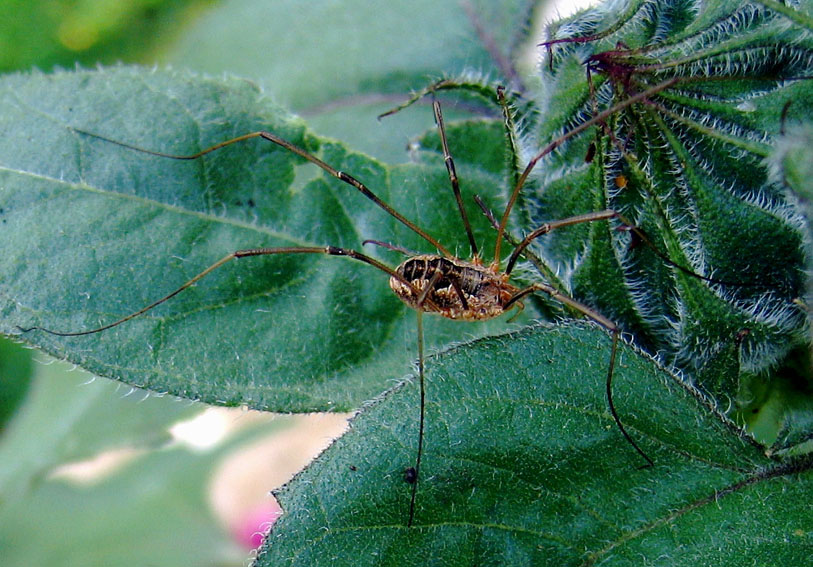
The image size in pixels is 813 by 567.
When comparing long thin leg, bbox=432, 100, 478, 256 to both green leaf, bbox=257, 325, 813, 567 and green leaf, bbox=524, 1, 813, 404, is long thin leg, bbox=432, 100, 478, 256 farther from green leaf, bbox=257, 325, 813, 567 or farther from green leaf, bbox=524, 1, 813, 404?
green leaf, bbox=257, 325, 813, 567

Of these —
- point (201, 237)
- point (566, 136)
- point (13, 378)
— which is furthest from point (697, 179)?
point (13, 378)

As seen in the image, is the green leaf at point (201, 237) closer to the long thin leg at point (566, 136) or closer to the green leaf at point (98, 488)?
the long thin leg at point (566, 136)

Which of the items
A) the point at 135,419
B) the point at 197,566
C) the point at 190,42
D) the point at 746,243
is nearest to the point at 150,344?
the point at 746,243

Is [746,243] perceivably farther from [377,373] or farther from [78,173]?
[78,173]

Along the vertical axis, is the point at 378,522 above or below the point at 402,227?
below

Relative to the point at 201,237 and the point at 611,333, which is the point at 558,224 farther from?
the point at 201,237

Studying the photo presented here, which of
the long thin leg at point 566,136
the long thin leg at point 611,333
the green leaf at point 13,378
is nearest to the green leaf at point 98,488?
Answer: the green leaf at point 13,378
